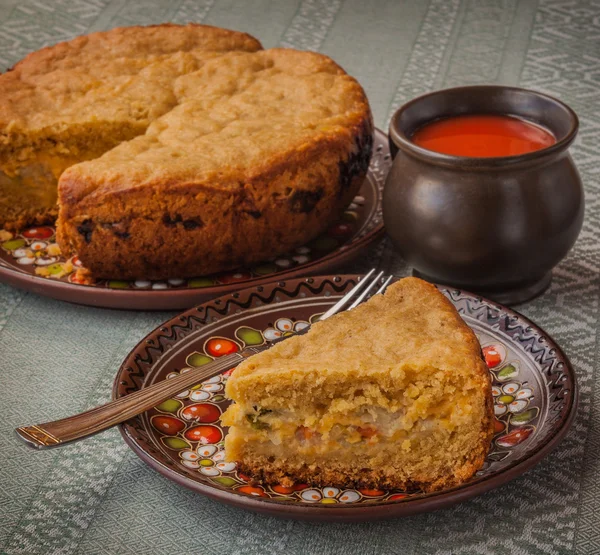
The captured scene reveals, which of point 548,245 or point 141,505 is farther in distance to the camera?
point 548,245

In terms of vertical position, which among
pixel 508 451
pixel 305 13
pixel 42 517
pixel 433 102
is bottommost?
pixel 305 13

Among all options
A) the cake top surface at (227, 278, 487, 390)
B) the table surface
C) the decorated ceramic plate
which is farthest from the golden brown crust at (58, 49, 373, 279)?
the cake top surface at (227, 278, 487, 390)

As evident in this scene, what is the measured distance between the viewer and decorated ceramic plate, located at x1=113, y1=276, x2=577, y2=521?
2158 mm

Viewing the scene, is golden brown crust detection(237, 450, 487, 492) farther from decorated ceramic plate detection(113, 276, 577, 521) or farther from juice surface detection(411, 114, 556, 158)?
juice surface detection(411, 114, 556, 158)

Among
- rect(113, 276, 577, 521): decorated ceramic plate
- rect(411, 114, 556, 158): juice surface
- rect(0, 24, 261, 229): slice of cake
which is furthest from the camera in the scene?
rect(0, 24, 261, 229): slice of cake

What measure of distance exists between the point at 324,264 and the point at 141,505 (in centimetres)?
114

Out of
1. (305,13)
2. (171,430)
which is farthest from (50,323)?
(305,13)

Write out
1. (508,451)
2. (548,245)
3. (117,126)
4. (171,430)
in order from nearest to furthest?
(508,451) → (171,430) → (548,245) → (117,126)

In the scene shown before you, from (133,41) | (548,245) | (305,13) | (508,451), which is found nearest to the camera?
(508,451)

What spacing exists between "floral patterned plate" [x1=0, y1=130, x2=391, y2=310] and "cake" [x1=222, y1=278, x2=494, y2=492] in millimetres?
777

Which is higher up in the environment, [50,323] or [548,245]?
[548,245]

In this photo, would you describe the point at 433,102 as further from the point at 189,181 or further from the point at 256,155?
the point at 189,181

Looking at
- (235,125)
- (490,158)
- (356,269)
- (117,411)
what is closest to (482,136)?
(490,158)

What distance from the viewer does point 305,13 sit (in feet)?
17.8
